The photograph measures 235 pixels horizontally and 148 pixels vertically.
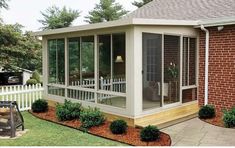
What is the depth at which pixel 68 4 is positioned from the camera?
40844mm

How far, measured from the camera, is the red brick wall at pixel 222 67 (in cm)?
838

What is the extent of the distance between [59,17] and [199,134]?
34.4m

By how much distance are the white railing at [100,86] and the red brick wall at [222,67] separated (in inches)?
121

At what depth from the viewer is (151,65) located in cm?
780

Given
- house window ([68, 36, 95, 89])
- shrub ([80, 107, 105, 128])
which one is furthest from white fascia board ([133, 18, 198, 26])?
shrub ([80, 107, 105, 128])

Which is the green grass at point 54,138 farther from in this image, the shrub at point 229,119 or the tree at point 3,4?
the tree at point 3,4

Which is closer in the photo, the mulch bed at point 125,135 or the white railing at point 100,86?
the mulch bed at point 125,135

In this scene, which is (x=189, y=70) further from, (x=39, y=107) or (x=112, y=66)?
(x=39, y=107)

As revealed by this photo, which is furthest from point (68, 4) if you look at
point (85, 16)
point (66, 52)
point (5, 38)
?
point (66, 52)

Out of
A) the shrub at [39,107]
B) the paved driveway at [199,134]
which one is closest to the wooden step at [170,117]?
the paved driveway at [199,134]

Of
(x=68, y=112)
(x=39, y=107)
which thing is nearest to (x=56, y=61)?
(x=39, y=107)

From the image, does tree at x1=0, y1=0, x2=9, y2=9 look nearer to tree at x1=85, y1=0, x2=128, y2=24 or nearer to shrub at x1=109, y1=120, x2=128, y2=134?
shrub at x1=109, y1=120, x2=128, y2=134

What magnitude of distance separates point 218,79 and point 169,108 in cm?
183

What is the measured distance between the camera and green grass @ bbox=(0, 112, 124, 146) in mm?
6480
